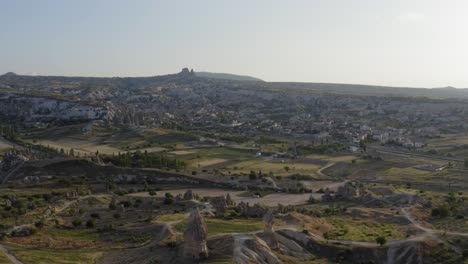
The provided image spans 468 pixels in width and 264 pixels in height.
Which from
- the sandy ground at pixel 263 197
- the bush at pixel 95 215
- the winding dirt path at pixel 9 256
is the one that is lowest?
the sandy ground at pixel 263 197

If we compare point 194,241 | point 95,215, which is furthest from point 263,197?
point 194,241

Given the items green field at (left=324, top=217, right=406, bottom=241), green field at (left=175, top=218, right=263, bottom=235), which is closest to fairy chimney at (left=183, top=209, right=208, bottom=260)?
green field at (left=175, top=218, right=263, bottom=235)

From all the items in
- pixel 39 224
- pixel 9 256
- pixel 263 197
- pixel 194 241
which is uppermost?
pixel 194 241

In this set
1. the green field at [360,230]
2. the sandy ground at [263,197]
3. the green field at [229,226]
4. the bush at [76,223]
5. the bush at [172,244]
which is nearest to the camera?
the bush at [172,244]

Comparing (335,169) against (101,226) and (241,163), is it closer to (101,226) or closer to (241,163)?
(241,163)

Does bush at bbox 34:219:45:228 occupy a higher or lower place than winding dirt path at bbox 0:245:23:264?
lower

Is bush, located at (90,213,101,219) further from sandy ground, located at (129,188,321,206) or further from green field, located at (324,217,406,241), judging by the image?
green field, located at (324,217,406,241)

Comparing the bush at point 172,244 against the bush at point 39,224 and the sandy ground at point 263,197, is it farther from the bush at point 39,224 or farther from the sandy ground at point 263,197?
the sandy ground at point 263,197

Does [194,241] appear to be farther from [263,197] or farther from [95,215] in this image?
[263,197]

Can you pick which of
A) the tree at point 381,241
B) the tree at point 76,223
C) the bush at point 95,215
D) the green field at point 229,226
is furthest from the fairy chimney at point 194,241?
the bush at point 95,215

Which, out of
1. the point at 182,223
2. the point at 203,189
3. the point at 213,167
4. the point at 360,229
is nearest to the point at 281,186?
the point at 203,189

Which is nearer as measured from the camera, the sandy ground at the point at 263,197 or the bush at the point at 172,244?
the bush at the point at 172,244
